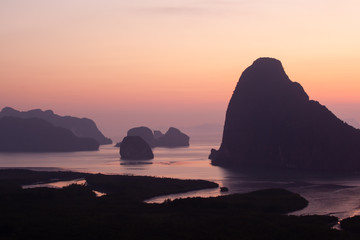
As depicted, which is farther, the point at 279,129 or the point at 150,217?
the point at 279,129

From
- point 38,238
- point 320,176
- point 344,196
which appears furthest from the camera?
point 320,176

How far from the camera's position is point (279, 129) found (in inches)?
6181

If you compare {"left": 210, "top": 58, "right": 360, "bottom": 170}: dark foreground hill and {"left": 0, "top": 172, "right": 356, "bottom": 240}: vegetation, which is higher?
{"left": 210, "top": 58, "right": 360, "bottom": 170}: dark foreground hill

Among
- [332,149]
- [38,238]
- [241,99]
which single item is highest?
[241,99]

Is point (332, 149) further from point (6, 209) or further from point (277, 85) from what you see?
point (6, 209)

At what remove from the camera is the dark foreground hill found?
14325cm

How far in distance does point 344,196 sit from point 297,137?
2491 inches

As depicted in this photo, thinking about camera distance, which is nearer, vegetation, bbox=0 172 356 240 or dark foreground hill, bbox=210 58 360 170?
vegetation, bbox=0 172 356 240

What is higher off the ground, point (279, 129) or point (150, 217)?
point (279, 129)

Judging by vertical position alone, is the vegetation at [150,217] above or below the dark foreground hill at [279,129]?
below

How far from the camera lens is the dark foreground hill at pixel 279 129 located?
143 metres

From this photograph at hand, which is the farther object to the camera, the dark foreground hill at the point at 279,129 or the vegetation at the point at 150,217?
the dark foreground hill at the point at 279,129

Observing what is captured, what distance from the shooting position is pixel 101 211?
219ft

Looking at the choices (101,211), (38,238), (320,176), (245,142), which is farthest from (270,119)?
Result: (38,238)
